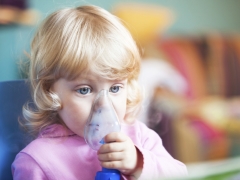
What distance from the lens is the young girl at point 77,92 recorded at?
2.37 ft

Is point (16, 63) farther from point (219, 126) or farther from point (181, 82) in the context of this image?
point (219, 126)

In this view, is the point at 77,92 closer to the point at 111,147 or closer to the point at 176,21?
the point at 111,147

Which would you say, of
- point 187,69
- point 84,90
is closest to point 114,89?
point 84,90

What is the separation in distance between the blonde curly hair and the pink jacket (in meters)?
0.04

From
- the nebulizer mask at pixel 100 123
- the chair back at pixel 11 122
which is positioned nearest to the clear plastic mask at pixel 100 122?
the nebulizer mask at pixel 100 123

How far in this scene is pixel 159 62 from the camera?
942mm

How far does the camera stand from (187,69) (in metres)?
0.98

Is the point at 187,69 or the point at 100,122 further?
the point at 187,69

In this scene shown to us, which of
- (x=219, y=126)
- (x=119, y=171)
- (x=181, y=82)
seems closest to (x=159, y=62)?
(x=181, y=82)

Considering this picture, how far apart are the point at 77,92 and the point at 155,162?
173 mm

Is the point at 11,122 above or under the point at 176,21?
under

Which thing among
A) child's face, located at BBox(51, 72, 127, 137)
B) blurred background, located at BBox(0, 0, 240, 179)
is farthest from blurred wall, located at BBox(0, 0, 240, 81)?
child's face, located at BBox(51, 72, 127, 137)

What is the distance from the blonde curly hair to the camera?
2.38 ft

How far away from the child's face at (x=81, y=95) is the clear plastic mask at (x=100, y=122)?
0.06 feet
